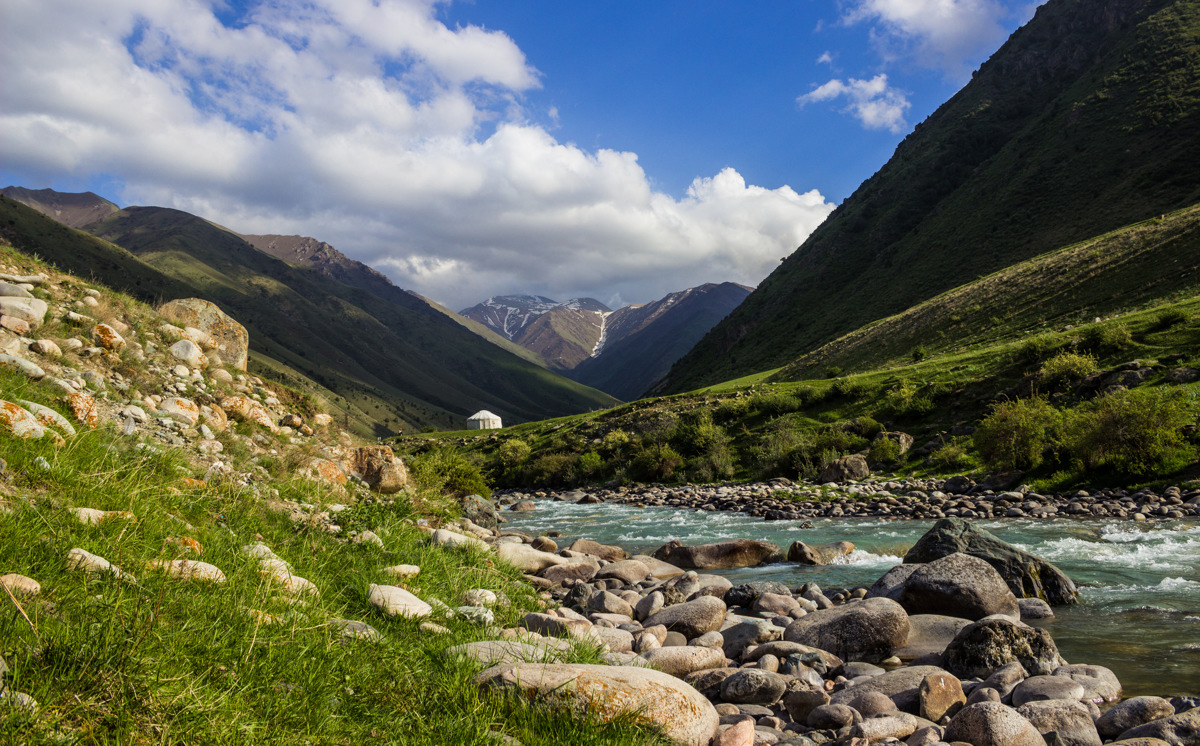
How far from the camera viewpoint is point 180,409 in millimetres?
10984

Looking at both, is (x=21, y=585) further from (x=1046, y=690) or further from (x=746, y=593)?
(x=746, y=593)

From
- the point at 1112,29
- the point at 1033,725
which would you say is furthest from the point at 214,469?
the point at 1112,29

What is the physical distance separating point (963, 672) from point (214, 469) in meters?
10.7

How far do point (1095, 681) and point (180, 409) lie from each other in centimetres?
1437

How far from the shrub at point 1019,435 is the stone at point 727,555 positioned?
15.3m

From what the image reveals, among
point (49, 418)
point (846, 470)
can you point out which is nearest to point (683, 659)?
point (49, 418)

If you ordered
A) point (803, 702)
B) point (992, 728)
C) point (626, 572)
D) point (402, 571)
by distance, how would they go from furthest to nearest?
point (626, 572) < point (402, 571) < point (803, 702) < point (992, 728)

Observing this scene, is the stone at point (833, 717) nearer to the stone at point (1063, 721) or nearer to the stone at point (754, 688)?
the stone at point (754, 688)

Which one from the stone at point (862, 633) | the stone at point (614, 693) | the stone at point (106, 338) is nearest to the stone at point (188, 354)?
the stone at point (106, 338)

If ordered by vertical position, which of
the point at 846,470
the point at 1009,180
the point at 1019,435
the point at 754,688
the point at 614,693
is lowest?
the point at 754,688

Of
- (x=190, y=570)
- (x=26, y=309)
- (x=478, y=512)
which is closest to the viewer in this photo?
(x=190, y=570)

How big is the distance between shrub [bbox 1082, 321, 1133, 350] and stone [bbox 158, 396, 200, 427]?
1668 inches

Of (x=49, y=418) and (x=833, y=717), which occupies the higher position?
(x=49, y=418)

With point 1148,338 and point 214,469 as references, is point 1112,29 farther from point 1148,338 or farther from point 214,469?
point 214,469
